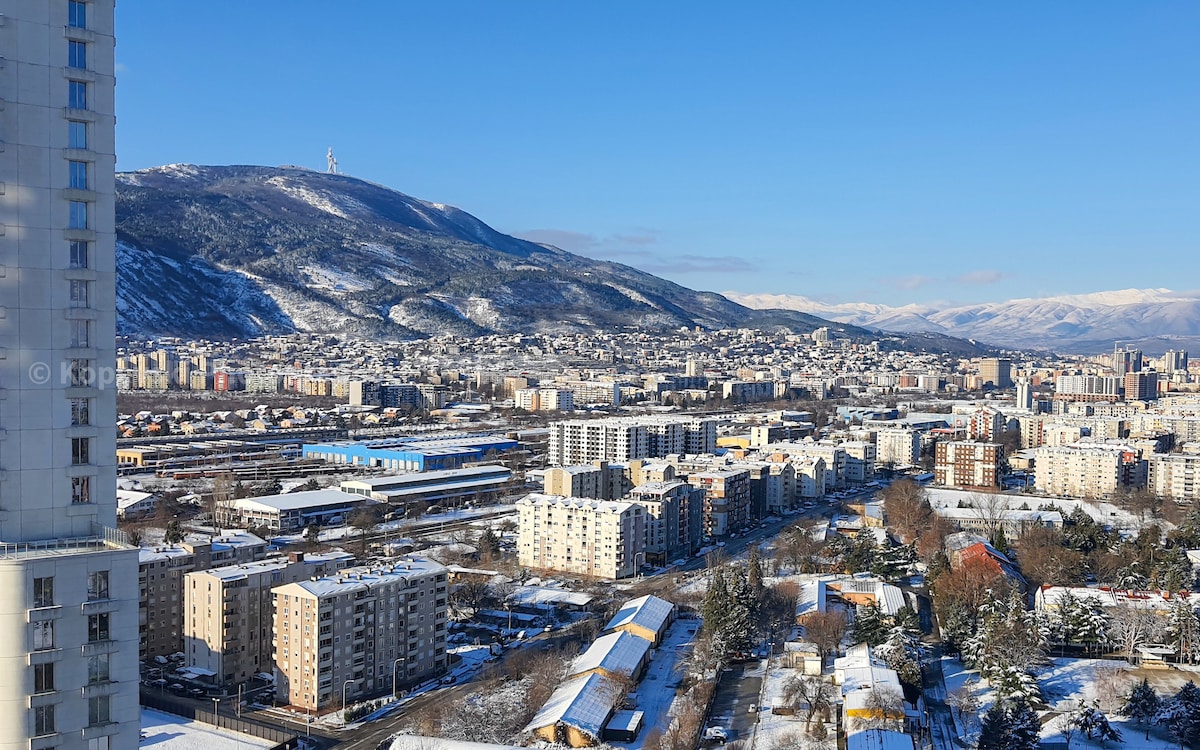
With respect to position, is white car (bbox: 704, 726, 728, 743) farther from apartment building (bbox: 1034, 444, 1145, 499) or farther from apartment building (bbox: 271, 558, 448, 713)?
apartment building (bbox: 1034, 444, 1145, 499)

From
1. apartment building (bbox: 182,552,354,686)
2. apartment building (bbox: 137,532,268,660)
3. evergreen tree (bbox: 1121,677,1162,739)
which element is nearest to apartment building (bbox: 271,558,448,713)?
apartment building (bbox: 182,552,354,686)

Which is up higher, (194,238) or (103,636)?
(194,238)

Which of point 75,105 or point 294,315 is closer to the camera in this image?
point 75,105

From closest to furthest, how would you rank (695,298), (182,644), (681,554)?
(182,644) < (681,554) < (695,298)

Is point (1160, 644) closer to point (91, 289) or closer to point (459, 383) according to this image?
point (91, 289)

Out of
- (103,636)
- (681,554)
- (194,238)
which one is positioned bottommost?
(681,554)

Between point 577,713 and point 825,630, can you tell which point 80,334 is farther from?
point 825,630

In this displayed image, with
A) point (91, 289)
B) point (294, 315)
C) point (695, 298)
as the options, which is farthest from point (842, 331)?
point (91, 289)
